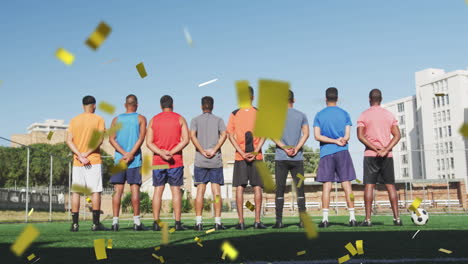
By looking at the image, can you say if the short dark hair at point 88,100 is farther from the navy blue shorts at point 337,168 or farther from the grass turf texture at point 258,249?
the navy blue shorts at point 337,168

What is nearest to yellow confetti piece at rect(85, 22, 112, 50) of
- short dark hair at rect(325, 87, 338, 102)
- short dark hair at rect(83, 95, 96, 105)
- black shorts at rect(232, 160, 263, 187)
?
black shorts at rect(232, 160, 263, 187)

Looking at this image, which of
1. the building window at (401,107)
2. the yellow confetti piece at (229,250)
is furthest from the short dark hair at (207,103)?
the building window at (401,107)

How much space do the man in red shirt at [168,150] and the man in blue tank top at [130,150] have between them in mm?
174

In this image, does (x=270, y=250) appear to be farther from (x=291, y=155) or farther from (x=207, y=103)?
(x=207, y=103)

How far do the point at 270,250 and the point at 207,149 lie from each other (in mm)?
2719

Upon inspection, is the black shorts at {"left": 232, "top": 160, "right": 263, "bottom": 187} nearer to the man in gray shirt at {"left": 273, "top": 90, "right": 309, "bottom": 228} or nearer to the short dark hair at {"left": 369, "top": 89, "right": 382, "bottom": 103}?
the man in gray shirt at {"left": 273, "top": 90, "right": 309, "bottom": 228}

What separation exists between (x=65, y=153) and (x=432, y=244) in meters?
68.9

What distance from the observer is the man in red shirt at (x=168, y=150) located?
572cm

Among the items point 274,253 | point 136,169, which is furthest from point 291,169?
point 274,253

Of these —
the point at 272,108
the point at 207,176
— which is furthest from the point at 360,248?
the point at 207,176

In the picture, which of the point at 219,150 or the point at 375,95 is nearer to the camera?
the point at 219,150

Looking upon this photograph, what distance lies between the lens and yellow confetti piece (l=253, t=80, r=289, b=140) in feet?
4.12

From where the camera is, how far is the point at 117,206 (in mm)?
6062

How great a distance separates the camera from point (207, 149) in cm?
590
